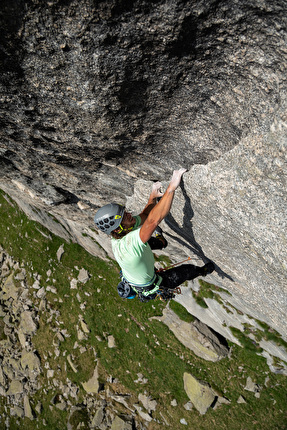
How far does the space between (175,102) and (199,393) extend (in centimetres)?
1231

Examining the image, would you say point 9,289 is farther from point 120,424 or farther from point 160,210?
point 160,210

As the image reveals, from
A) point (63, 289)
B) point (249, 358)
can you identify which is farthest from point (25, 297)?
point (249, 358)

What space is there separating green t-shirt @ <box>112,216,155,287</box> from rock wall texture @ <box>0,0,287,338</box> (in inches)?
51.1

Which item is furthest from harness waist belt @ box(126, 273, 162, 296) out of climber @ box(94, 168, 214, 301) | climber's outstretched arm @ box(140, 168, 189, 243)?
climber's outstretched arm @ box(140, 168, 189, 243)

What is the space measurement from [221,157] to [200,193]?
86 cm

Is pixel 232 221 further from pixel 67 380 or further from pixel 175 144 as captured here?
pixel 67 380

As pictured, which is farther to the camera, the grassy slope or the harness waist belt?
the grassy slope

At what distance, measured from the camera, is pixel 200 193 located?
17.6ft

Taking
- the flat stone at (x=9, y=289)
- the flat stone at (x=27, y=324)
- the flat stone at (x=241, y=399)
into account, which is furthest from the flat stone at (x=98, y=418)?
the flat stone at (x=9, y=289)

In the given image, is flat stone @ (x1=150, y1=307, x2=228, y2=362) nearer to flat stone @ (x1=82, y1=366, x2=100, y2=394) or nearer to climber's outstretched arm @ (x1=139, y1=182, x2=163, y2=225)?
flat stone @ (x1=82, y1=366, x2=100, y2=394)

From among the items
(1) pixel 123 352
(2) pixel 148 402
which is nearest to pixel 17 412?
(1) pixel 123 352

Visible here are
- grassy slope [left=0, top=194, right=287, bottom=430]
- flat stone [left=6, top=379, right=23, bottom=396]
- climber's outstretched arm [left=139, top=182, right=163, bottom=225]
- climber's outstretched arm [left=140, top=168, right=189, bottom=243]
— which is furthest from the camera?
flat stone [left=6, top=379, right=23, bottom=396]

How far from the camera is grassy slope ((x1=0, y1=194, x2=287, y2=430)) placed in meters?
11.4

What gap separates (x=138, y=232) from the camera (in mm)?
5824
